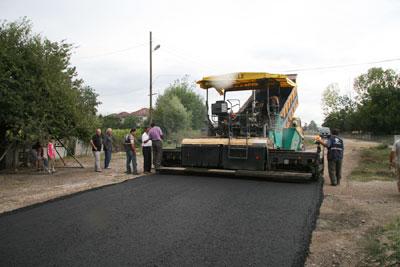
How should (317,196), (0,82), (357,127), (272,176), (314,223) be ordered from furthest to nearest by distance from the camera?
(357,127) → (0,82) → (272,176) → (317,196) → (314,223)

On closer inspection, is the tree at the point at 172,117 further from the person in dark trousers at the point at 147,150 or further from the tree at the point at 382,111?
the person in dark trousers at the point at 147,150

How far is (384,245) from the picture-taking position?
439cm

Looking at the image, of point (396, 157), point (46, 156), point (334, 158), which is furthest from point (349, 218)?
point (46, 156)

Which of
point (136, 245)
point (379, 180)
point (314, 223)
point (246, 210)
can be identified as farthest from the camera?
point (379, 180)

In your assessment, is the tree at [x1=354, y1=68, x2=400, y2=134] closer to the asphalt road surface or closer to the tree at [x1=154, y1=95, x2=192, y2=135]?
the tree at [x1=154, y1=95, x2=192, y2=135]

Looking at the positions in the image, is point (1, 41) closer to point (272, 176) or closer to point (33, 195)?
point (33, 195)

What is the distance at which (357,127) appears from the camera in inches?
2618

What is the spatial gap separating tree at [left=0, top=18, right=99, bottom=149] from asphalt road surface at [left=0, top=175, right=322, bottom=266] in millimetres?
4779

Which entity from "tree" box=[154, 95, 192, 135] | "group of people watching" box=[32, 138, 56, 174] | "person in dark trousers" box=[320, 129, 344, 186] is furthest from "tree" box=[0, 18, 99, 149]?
"tree" box=[154, 95, 192, 135]

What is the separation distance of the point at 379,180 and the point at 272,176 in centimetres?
339

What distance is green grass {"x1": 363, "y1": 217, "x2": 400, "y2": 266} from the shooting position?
3.90 metres

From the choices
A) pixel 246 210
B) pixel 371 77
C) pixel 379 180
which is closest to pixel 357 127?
pixel 371 77

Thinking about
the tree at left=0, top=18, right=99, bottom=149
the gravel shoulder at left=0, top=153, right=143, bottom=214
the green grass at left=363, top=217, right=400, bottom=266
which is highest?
the tree at left=0, top=18, right=99, bottom=149

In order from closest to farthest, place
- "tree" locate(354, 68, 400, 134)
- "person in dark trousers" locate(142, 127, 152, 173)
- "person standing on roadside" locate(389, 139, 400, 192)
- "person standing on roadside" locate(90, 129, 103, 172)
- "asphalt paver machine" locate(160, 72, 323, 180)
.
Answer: "person standing on roadside" locate(389, 139, 400, 192)
"asphalt paver machine" locate(160, 72, 323, 180)
"person in dark trousers" locate(142, 127, 152, 173)
"person standing on roadside" locate(90, 129, 103, 172)
"tree" locate(354, 68, 400, 134)
